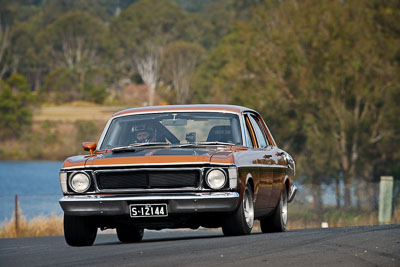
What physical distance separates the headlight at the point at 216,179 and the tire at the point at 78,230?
1.53 metres

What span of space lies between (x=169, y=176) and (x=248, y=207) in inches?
47.3

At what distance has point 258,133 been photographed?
12.0 meters

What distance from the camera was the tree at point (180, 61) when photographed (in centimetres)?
9619

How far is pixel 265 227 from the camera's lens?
1230cm

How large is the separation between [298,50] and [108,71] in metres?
64.0

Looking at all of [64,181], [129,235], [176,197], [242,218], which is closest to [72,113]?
[129,235]

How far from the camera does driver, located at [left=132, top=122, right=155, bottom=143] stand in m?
10.9

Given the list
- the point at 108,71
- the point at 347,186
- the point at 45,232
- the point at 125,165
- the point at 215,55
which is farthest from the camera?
the point at 108,71

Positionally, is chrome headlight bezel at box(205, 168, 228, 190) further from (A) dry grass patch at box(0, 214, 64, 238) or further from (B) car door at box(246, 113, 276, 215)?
(A) dry grass patch at box(0, 214, 64, 238)

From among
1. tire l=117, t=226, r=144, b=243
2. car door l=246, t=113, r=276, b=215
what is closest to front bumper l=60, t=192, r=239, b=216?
car door l=246, t=113, r=276, b=215

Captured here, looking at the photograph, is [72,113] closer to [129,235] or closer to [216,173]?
[129,235]

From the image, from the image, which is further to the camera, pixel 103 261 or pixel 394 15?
pixel 394 15

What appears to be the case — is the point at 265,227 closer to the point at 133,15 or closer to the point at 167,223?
the point at 167,223

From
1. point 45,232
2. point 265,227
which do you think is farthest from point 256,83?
point 265,227
